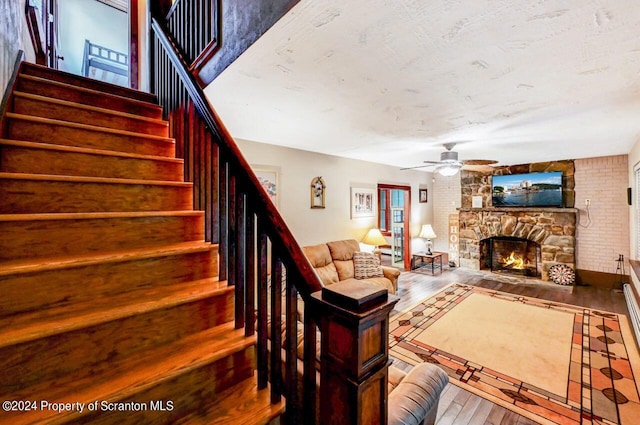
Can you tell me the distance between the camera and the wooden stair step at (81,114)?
172cm

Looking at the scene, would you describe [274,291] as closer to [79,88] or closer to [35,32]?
[79,88]

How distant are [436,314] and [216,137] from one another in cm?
369

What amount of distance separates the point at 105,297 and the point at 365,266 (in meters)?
3.49

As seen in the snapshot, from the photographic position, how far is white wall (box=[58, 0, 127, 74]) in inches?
179

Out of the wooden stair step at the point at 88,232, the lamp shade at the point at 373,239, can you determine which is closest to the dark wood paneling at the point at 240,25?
the wooden stair step at the point at 88,232

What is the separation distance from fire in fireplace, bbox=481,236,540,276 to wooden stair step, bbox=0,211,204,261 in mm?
6703

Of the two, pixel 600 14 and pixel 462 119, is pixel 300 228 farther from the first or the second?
pixel 600 14

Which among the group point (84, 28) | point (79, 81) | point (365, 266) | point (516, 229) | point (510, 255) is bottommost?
point (510, 255)

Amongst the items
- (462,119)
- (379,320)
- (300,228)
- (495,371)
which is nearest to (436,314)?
(495,371)

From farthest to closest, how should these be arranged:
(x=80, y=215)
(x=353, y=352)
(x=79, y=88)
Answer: (x=79, y=88) → (x=80, y=215) → (x=353, y=352)

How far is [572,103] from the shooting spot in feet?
6.99

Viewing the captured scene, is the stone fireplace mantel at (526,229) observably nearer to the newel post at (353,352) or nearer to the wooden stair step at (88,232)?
the newel post at (353,352)

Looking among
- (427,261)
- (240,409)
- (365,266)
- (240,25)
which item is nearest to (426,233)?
(427,261)

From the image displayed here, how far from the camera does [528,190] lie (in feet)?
18.3
